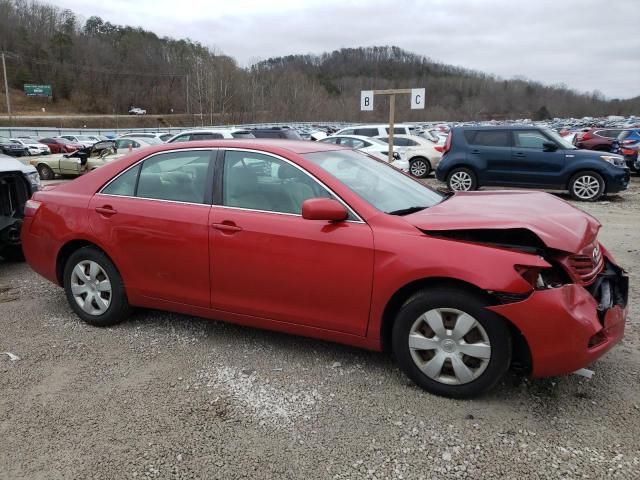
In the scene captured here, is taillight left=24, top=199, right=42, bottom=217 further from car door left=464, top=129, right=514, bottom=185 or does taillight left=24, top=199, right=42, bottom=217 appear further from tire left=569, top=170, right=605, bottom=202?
tire left=569, top=170, right=605, bottom=202

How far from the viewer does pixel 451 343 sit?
2973 millimetres

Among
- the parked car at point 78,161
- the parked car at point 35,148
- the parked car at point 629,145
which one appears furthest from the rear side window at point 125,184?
the parked car at point 35,148

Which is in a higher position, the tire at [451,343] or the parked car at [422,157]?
the parked car at [422,157]

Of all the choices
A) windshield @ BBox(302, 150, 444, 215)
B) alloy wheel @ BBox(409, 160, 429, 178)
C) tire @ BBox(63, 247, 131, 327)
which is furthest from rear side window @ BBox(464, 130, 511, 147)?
tire @ BBox(63, 247, 131, 327)

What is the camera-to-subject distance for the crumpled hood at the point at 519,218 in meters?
2.94

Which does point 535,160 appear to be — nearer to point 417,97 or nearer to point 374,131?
point 417,97

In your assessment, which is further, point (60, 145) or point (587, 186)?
point (60, 145)

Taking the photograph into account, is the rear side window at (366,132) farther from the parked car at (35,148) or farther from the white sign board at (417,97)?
the parked car at (35,148)

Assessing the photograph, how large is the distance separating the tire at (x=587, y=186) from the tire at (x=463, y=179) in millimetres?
2075

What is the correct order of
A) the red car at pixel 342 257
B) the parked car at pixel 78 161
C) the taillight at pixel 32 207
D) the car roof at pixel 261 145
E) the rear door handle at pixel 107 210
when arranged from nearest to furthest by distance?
the red car at pixel 342 257 < the car roof at pixel 261 145 < the rear door handle at pixel 107 210 < the taillight at pixel 32 207 < the parked car at pixel 78 161

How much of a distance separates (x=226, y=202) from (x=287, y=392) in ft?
4.46

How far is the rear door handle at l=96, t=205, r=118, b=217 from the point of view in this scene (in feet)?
13.2

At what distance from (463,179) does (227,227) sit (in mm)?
9755

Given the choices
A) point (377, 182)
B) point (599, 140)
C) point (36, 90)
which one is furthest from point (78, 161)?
point (36, 90)
